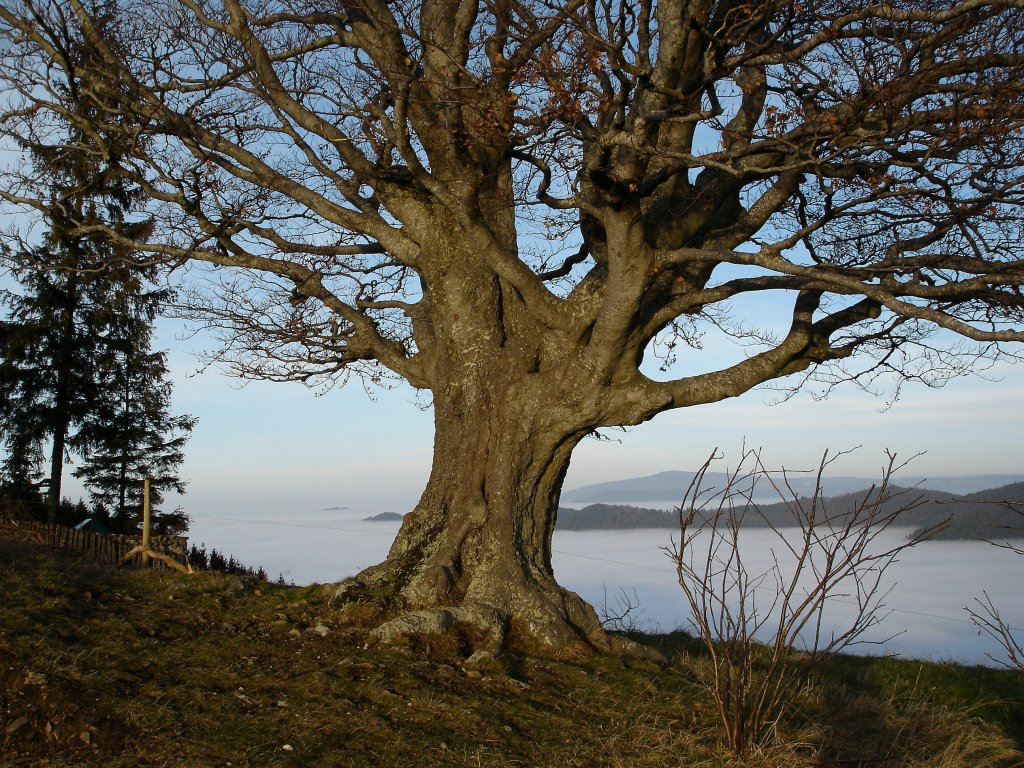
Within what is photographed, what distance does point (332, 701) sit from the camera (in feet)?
16.4

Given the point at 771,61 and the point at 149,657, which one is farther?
the point at 771,61

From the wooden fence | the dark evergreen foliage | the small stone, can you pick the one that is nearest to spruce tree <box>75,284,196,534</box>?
the dark evergreen foliage

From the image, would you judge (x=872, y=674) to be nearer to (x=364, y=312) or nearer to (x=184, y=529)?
(x=364, y=312)

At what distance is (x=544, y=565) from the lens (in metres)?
7.77

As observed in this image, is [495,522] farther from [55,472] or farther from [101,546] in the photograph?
[55,472]

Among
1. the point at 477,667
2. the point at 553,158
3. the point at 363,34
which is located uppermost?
the point at 363,34

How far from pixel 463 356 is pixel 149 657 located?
3.82 meters

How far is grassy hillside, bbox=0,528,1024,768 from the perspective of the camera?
4363mm

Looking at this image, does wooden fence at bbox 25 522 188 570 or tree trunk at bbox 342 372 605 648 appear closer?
tree trunk at bbox 342 372 605 648

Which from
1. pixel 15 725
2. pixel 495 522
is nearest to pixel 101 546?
pixel 495 522

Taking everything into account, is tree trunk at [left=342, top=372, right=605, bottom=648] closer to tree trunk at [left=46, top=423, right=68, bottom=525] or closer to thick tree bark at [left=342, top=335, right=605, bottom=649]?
thick tree bark at [left=342, top=335, right=605, bottom=649]

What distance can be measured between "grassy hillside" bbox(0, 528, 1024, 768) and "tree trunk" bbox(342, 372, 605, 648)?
45 centimetres

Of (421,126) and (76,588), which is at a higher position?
(421,126)

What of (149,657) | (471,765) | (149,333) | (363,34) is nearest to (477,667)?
(471,765)
